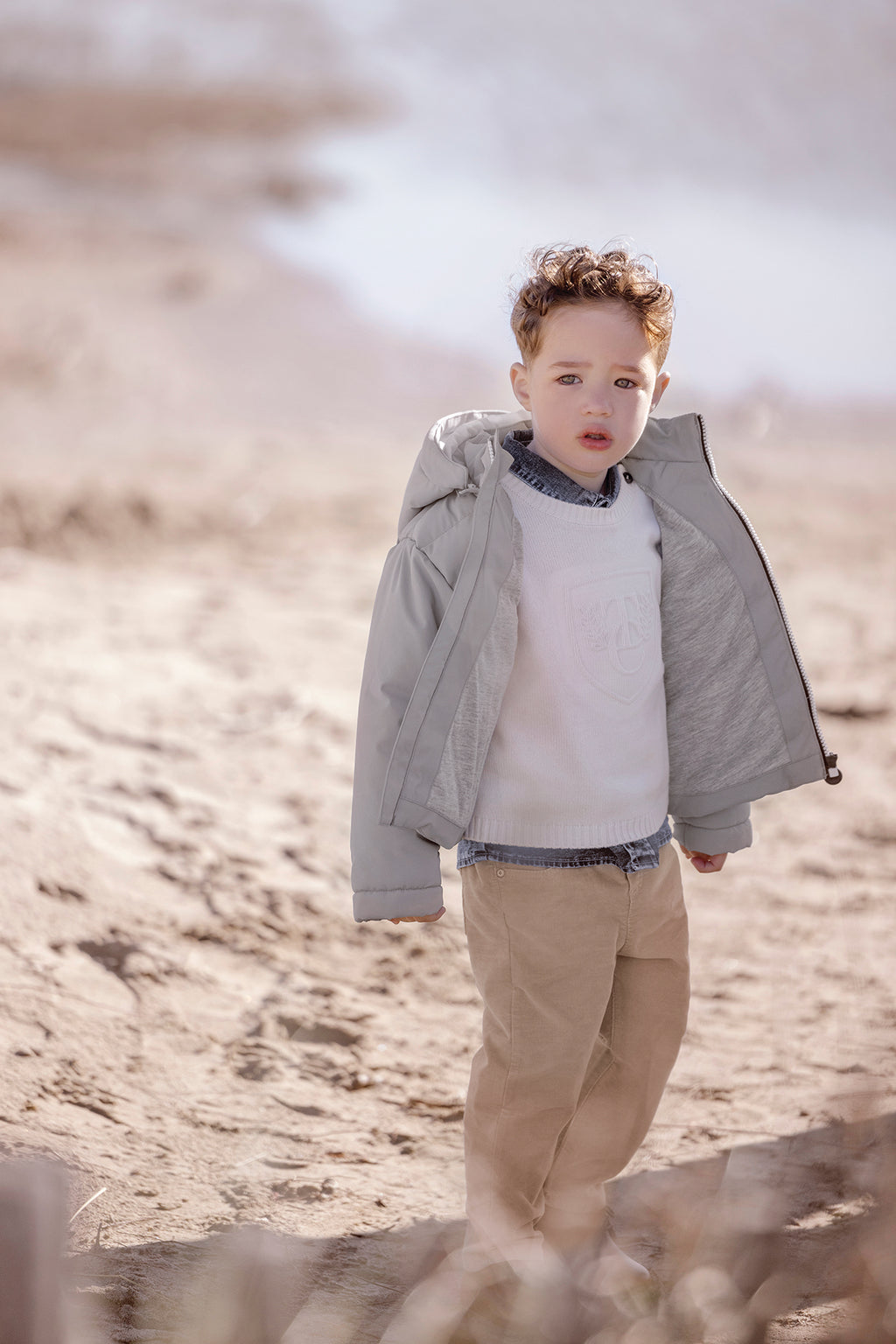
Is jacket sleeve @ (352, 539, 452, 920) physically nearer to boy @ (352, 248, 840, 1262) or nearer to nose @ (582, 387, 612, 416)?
boy @ (352, 248, 840, 1262)

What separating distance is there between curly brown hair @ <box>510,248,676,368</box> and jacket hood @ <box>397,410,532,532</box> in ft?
0.41

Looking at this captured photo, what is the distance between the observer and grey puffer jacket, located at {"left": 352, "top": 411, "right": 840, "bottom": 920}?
156cm

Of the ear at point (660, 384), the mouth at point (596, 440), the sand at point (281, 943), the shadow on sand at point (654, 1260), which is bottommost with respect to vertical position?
the shadow on sand at point (654, 1260)

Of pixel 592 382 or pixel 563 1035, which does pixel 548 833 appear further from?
pixel 592 382

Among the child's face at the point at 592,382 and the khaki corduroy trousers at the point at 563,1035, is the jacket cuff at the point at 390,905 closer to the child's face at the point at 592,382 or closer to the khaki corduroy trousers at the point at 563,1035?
the khaki corduroy trousers at the point at 563,1035

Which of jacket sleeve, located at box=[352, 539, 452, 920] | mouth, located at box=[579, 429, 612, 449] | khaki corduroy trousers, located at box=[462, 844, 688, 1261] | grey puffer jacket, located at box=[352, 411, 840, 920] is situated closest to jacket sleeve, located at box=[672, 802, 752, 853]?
grey puffer jacket, located at box=[352, 411, 840, 920]

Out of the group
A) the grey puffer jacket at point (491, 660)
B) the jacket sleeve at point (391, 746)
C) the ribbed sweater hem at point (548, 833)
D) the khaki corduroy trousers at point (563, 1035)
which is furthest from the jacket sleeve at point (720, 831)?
the jacket sleeve at point (391, 746)

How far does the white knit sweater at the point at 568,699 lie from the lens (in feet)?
5.35

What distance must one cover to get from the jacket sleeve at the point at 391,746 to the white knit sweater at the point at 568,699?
4.4 inches

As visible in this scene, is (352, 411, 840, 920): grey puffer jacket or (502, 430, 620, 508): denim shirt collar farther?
(502, 430, 620, 508): denim shirt collar

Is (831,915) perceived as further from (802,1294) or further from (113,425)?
(113,425)

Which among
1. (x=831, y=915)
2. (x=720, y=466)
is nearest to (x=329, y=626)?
Result: (x=831, y=915)

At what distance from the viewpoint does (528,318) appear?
1.66 metres

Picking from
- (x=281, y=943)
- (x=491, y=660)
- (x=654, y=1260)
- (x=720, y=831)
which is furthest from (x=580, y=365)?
(x=281, y=943)
